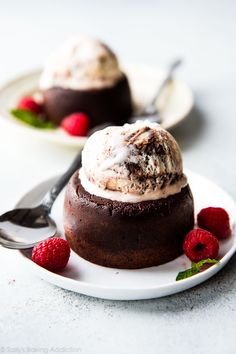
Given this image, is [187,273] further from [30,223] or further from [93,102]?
[93,102]

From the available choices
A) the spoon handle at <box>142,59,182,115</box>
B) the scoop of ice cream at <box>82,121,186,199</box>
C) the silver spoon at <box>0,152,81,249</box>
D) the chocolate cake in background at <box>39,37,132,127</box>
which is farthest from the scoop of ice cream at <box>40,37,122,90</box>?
the scoop of ice cream at <box>82,121,186,199</box>

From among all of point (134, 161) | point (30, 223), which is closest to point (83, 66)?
point (30, 223)

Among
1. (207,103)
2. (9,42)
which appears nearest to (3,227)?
(207,103)

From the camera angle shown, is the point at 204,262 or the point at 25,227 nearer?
the point at 204,262

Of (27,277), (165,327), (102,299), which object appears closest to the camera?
(165,327)

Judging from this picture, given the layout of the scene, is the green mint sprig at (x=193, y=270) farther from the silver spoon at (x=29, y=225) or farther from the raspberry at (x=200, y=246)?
the silver spoon at (x=29, y=225)

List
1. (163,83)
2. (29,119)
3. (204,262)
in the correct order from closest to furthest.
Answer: (204,262), (29,119), (163,83)

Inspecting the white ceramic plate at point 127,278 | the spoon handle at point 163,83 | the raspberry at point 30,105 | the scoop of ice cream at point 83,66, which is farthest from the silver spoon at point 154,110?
the white ceramic plate at point 127,278

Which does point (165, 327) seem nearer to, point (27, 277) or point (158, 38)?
point (27, 277)
